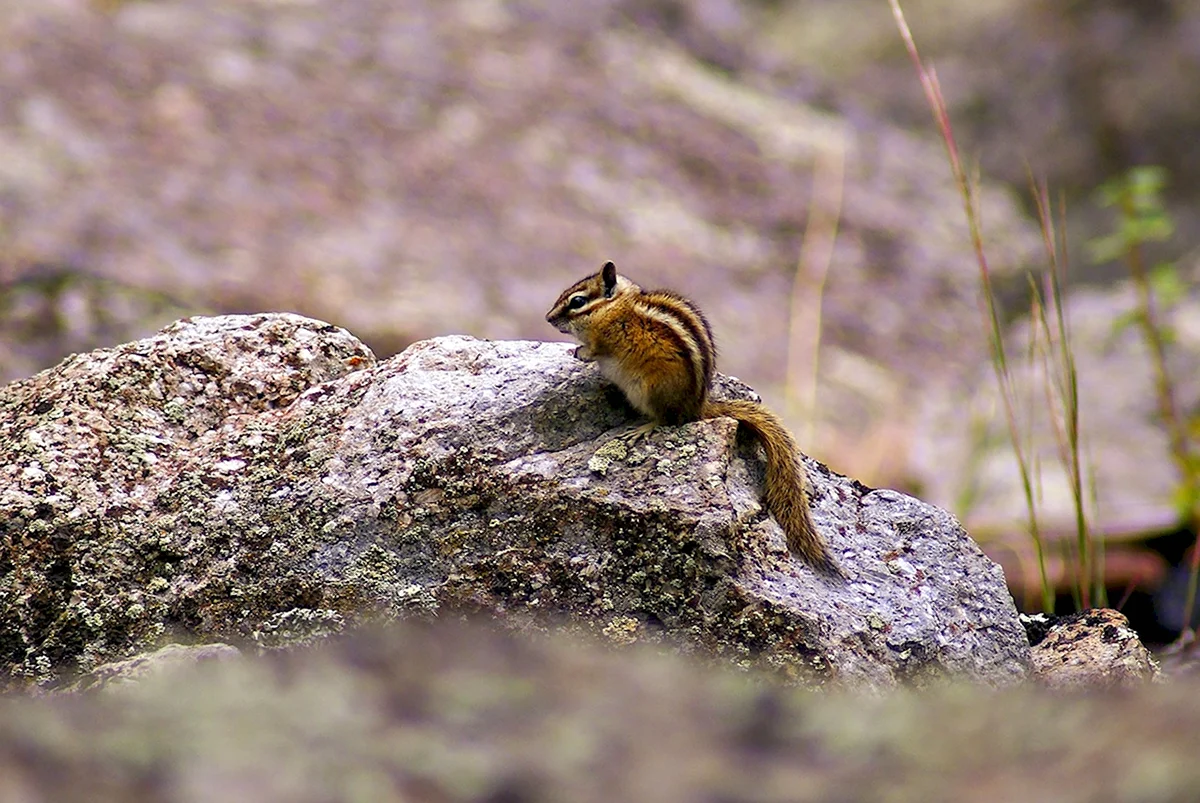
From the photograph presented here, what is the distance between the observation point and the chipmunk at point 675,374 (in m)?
3.33

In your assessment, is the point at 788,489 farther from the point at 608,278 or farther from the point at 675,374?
the point at 608,278

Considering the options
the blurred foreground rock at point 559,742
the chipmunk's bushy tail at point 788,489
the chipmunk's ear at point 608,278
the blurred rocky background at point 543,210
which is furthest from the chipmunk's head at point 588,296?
the blurred rocky background at point 543,210

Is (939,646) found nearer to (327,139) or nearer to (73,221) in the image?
(73,221)

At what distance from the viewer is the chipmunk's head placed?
13.4 feet

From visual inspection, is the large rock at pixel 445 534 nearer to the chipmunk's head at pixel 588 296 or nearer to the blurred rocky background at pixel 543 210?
the chipmunk's head at pixel 588 296

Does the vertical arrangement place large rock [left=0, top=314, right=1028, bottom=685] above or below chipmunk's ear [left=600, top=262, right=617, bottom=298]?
below

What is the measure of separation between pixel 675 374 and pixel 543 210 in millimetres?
5528

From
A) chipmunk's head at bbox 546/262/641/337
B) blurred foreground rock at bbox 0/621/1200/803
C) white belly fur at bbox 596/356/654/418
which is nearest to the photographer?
blurred foreground rock at bbox 0/621/1200/803

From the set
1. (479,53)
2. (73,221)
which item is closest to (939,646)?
(73,221)

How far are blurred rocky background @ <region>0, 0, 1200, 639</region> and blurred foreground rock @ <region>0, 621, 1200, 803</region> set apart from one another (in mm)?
4627

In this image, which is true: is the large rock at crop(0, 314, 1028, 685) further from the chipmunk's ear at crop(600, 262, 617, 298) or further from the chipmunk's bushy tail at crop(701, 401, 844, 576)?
the chipmunk's ear at crop(600, 262, 617, 298)

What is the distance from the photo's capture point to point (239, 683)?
189cm

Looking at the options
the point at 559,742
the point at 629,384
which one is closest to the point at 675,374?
the point at 629,384

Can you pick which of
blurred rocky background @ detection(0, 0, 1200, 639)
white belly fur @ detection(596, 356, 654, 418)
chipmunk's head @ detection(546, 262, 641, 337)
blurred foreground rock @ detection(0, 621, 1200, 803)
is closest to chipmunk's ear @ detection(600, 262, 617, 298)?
chipmunk's head @ detection(546, 262, 641, 337)
